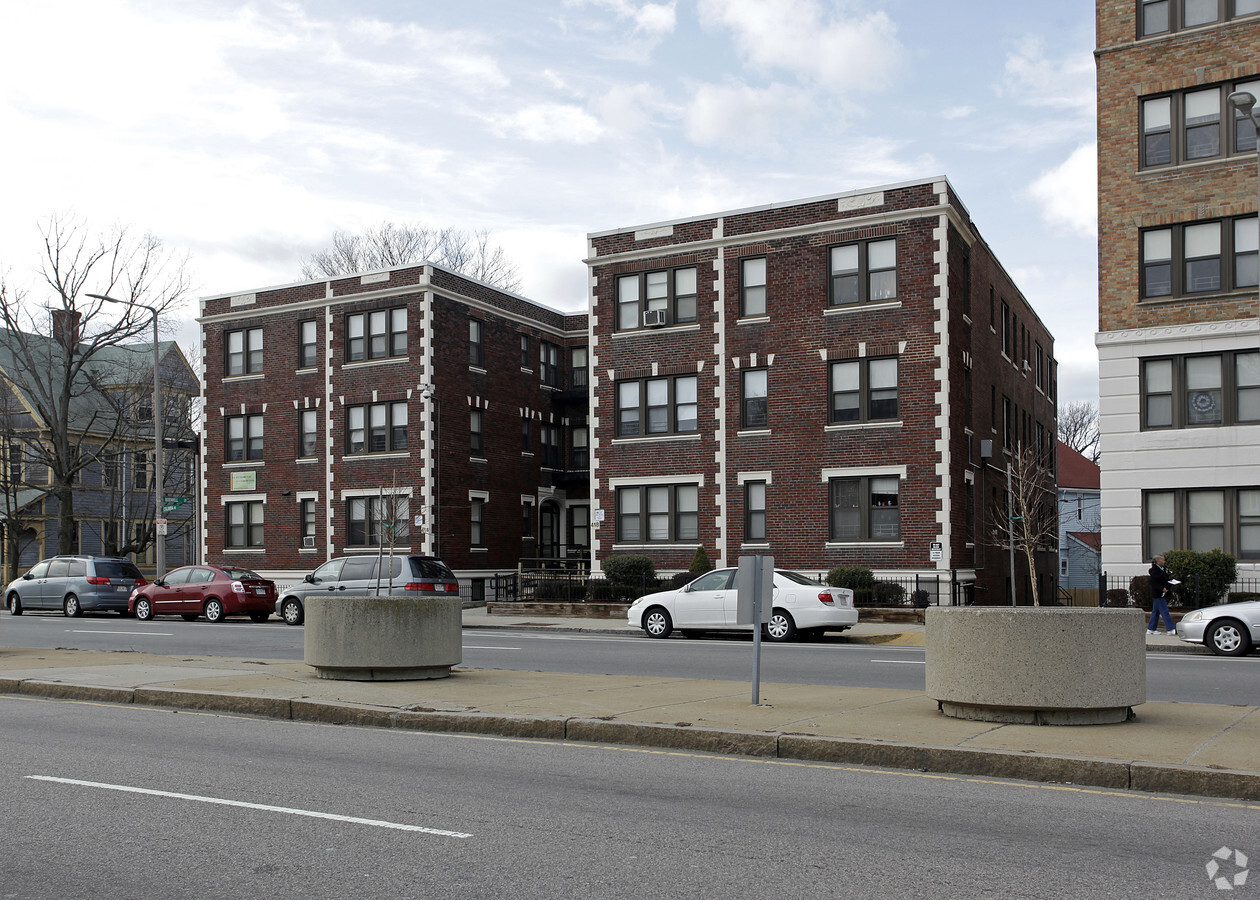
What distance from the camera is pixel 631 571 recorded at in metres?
31.8

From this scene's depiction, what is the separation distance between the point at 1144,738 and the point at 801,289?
925 inches

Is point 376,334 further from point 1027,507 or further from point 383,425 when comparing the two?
point 1027,507

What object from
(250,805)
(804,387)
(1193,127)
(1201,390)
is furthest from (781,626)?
(250,805)

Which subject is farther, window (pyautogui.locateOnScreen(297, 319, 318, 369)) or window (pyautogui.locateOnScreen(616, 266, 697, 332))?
window (pyautogui.locateOnScreen(297, 319, 318, 369))

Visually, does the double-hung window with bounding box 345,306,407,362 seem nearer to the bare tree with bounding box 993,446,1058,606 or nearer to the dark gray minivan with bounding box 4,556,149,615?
the dark gray minivan with bounding box 4,556,149,615

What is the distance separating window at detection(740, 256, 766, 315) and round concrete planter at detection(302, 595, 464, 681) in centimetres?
2041

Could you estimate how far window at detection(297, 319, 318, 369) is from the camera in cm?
4059

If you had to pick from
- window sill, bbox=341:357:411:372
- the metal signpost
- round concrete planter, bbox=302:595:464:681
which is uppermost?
window sill, bbox=341:357:411:372

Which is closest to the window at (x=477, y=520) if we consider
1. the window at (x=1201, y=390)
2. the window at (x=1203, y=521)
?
the window at (x=1203, y=521)

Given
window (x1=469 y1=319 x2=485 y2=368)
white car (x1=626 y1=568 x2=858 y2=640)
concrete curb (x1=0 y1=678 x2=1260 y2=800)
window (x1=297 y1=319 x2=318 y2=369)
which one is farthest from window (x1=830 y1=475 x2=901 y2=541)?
concrete curb (x1=0 y1=678 x2=1260 y2=800)

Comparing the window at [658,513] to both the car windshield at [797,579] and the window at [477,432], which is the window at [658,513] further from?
the car windshield at [797,579]

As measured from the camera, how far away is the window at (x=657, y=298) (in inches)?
1321

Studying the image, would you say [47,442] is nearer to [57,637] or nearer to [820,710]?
[57,637]

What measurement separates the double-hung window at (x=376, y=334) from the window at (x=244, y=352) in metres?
4.11
